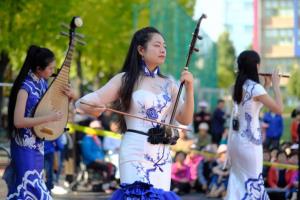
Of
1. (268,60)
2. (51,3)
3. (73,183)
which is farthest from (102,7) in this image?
(268,60)

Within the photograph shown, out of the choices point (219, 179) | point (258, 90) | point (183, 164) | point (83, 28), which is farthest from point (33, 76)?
point (83, 28)

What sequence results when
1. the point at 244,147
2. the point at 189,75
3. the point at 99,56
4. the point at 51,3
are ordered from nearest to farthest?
1. the point at 189,75
2. the point at 244,147
3. the point at 51,3
4. the point at 99,56

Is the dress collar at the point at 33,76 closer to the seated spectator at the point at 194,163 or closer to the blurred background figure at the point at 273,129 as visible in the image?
the seated spectator at the point at 194,163

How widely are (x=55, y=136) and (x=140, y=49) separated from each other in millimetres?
1575

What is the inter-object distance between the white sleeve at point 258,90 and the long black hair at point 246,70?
0.38ft

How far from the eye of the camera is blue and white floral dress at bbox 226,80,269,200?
28.6 ft

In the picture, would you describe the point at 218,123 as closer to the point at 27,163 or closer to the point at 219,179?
the point at 219,179

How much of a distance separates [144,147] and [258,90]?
2875 millimetres

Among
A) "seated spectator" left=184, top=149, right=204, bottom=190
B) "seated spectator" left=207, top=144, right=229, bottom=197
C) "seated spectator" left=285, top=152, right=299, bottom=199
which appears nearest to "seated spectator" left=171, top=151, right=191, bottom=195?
"seated spectator" left=184, top=149, right=204, bottom=190

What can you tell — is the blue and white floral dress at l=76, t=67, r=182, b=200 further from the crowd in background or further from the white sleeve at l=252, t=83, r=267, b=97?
the crowd in background

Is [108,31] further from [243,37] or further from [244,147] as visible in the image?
[243,37]

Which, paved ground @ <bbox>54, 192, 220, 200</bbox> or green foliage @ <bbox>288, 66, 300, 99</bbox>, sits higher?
green foliage @ <bbox>288, 66, 300, 99</bbox>

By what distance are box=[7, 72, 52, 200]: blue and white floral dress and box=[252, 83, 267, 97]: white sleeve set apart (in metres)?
2.35

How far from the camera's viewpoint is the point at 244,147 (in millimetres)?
8758
